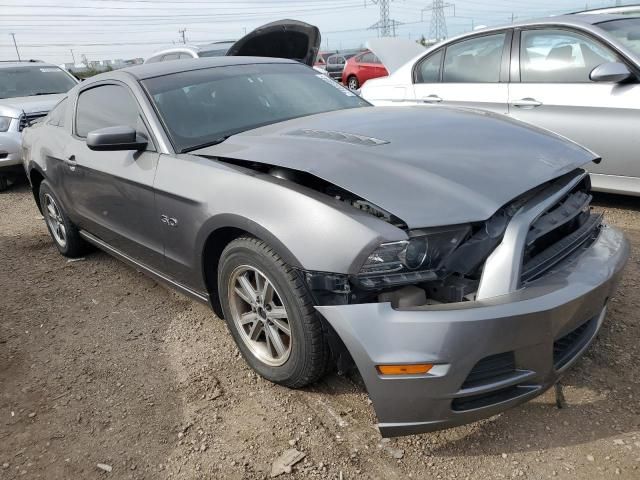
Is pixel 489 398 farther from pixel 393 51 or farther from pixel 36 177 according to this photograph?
pixel 393 51

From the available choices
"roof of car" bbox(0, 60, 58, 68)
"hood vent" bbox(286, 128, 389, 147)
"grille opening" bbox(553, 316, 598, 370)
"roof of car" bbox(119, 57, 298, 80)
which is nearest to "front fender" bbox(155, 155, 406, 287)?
"hood vent" bbox(286, 128, 389, 147)

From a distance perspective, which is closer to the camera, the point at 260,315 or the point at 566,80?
the point at 260,315

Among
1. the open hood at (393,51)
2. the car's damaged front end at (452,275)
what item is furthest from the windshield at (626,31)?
the car's damaged front end at (452,275)

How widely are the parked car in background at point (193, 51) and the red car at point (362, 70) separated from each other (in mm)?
7247

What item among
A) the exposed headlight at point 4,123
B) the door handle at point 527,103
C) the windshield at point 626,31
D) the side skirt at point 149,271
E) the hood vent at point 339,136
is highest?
the windshield at point 626,31

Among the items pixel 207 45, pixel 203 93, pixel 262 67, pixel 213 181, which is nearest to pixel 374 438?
pixel 213 181

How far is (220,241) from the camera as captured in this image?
2.69 m

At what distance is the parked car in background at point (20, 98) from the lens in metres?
7.48

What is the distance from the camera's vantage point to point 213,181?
259cm

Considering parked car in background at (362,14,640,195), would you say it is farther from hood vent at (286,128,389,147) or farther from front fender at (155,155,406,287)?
front fender at (155,155,406,287)

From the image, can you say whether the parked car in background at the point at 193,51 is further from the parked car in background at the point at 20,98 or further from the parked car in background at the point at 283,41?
the parked car in background at the point at 283,41

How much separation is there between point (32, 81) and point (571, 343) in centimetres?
896

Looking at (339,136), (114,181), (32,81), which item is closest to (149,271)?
(114,181)

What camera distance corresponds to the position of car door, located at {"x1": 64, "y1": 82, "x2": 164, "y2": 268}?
309cm
